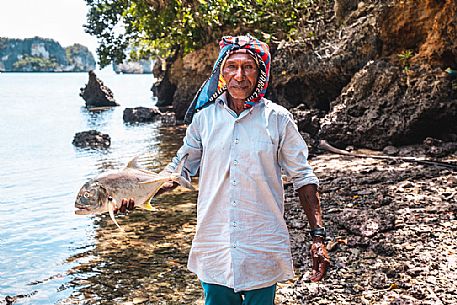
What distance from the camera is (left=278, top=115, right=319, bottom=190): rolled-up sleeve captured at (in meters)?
2.98

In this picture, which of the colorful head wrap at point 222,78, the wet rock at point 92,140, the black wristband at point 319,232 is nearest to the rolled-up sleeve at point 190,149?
the colorful head wrap at point 222,78

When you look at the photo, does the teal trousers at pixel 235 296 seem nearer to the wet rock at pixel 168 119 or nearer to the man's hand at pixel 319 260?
the man's hand at pixel 319 260

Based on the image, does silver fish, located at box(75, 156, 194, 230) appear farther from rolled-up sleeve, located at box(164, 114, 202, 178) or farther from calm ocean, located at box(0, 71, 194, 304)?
calm ocean, located at box(0, 71, 194, 304)

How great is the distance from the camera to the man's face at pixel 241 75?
9.93ft

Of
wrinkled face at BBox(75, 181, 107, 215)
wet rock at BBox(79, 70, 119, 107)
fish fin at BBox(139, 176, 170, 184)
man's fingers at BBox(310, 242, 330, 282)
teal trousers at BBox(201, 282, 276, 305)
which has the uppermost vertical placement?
fish fin at BBox(139, 176, 170, 184)

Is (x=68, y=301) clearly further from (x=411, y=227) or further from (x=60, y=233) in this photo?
(x=411, y=227)

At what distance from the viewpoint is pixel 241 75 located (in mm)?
3027

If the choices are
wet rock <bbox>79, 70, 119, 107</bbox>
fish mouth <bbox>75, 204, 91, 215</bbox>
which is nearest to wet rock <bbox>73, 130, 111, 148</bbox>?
fish mouth <bbox>75, 204, 91, 215</bbox>

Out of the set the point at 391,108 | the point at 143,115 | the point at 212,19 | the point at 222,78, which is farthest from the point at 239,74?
the point at 143,115

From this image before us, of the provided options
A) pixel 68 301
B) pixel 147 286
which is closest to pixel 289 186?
pixel 147 286

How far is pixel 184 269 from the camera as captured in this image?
6.15 meters

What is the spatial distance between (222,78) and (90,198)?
101 centimetres

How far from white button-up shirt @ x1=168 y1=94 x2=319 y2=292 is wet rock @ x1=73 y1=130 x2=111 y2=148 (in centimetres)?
1598

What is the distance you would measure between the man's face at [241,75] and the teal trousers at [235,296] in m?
1.06
